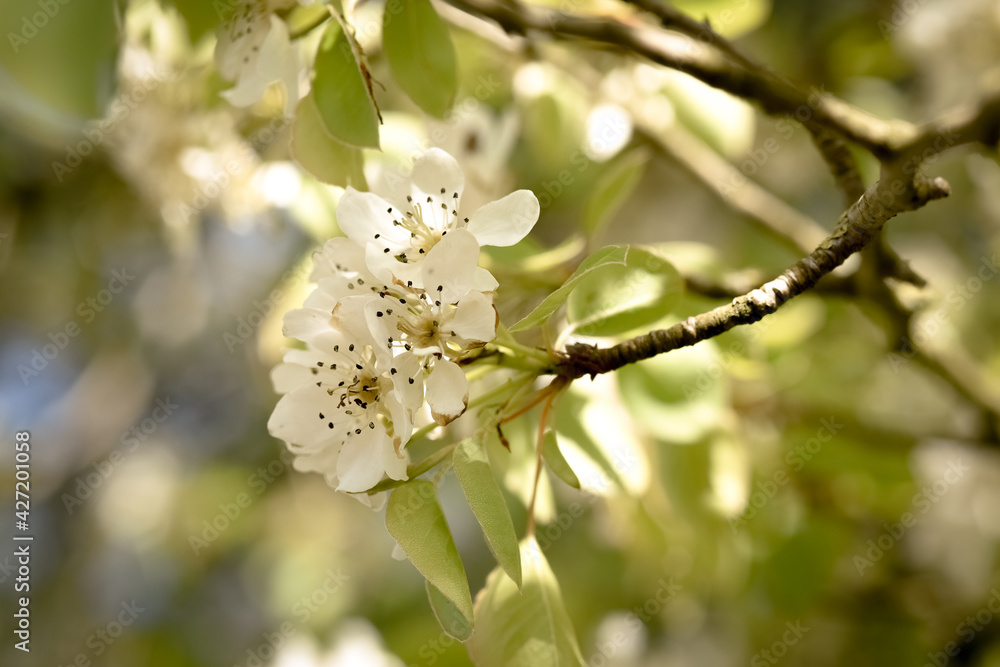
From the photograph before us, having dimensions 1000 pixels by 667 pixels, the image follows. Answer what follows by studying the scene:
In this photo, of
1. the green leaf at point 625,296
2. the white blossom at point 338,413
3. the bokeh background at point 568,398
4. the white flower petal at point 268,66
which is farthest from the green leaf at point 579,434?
the white flower petal at point 268,66

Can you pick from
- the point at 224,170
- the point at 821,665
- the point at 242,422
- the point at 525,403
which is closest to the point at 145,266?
the point at 242,422

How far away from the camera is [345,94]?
561 millimetres

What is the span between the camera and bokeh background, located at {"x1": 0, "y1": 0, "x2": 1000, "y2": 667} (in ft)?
2.92

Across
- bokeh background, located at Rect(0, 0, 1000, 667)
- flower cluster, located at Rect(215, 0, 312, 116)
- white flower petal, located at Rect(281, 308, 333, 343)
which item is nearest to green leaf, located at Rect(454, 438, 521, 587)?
white flower petal, located at Rect(281, 308, 333, 343)

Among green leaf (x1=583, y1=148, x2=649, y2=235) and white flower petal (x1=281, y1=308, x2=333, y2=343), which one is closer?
white flower petal (x1=281, y1=308, x2=333, y2=343)

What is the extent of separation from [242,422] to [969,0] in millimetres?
2101

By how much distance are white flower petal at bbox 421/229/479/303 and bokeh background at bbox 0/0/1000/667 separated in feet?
0.55

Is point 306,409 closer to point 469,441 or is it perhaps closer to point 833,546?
point 469,441

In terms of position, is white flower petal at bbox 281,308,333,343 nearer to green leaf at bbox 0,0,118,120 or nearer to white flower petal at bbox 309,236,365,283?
white flower petal at bbox 309,236,365,283

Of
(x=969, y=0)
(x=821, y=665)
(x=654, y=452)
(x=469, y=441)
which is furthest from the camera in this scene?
(x=821, y=665)

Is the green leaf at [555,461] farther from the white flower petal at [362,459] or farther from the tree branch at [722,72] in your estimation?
the tree branch at [722,72]

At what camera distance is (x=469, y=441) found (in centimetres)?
52

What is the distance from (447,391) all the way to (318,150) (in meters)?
0.24

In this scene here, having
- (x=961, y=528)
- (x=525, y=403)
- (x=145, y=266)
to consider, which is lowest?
(x=961, y=528)
